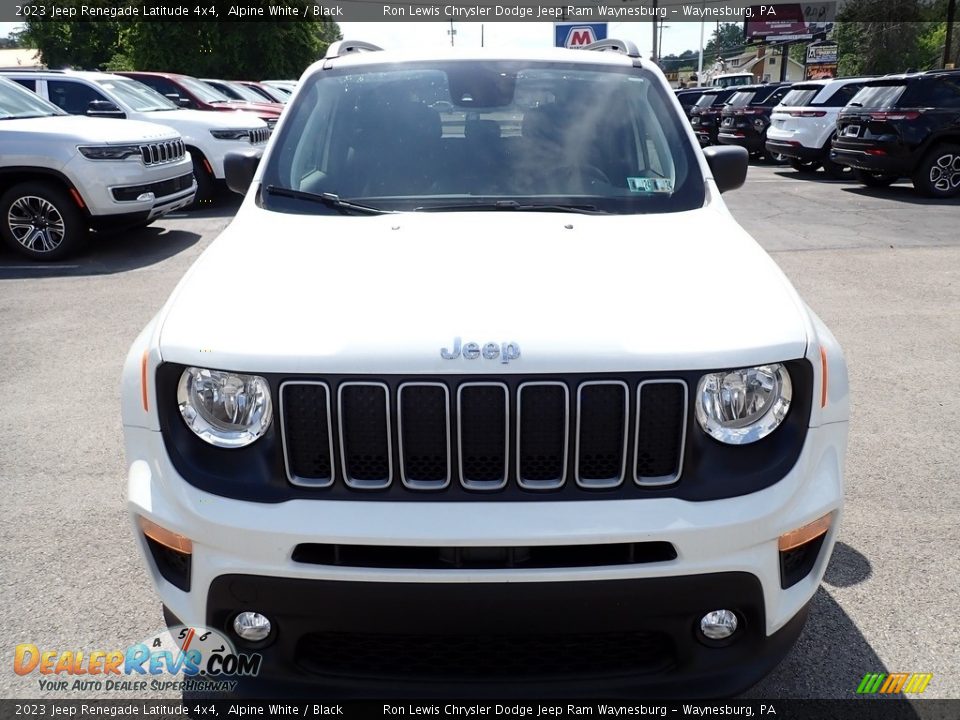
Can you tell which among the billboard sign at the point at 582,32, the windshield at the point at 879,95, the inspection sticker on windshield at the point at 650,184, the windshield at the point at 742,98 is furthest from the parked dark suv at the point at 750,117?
the inspection sticker on windshield at the point at 650,184

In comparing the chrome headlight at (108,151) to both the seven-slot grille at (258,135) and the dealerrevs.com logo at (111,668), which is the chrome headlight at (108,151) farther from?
the dealerrevs.com logo at (111,668)

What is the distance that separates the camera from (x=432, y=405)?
208 cm

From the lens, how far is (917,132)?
44.0 feet

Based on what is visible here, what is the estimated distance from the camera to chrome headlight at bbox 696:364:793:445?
2139mm

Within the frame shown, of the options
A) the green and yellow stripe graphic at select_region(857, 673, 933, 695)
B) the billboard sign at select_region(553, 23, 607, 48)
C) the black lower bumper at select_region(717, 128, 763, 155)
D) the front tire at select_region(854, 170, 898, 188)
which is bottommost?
the front tire at select_region(854, 170, 898, 188)

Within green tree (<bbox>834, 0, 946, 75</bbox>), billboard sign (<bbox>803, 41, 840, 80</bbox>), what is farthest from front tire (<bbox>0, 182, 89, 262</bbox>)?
green tree (<bbox>834, 0, 946, 75</bbox>)

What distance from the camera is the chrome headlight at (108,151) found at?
8727mm

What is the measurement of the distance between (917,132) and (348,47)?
11856 mm

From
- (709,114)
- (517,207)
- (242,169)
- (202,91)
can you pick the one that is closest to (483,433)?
(517,207)

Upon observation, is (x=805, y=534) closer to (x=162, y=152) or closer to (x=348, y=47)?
(x=348, y=47)

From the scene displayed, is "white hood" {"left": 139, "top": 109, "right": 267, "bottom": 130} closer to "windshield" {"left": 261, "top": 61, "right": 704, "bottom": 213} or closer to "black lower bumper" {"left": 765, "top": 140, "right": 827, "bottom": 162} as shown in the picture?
"windshield" {"left": 261, "top": 61, "right": 704, "bottom": 213}

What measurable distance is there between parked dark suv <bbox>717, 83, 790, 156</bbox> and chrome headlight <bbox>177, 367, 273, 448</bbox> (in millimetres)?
18504

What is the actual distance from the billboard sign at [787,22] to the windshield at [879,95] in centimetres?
5010

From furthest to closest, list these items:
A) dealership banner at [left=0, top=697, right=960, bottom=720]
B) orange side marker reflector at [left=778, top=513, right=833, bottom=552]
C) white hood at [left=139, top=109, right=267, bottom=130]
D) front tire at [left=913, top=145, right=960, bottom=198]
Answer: front tire at [left=913, top=145, right=960, bottom=198]
white hood at [left=139, top=109, right=267, bottom=130]
dealership banner at [left=0, top=697, right=960, bottom=720]
orange side marker reflector at [left=778, top=513, right=833, bottom=552]
